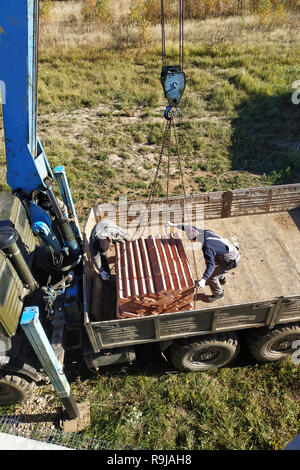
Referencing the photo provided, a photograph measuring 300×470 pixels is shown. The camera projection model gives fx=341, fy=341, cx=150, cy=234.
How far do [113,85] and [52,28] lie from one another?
353 inches

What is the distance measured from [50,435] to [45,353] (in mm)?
1881

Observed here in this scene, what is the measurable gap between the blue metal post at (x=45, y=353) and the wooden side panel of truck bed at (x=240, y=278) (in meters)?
0.59

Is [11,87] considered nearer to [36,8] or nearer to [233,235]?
[36,8]

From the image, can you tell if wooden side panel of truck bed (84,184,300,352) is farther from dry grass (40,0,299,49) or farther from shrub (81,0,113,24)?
shrub (81,0,113,24)

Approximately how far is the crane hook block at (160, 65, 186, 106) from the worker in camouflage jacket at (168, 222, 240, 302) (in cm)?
204

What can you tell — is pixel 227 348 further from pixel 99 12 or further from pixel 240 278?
pixel 99 12

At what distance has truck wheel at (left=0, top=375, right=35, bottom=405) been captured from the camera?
5.00 meters

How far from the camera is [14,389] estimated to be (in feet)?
17.0

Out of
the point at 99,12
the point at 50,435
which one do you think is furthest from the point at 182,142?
the point at 99,12

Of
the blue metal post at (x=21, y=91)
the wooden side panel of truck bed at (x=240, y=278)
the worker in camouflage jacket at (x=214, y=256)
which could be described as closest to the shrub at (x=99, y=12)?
the wooden side panel of truck bed at (x=240, y=278)

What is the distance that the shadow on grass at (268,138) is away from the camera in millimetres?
10953

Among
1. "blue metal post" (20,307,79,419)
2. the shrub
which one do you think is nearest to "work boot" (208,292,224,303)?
"blue metal post" (20,307,79,419)

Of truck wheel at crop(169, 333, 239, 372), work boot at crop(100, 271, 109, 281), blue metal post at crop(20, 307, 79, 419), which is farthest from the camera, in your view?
work boot at crop(100, 271, 109, 281)
